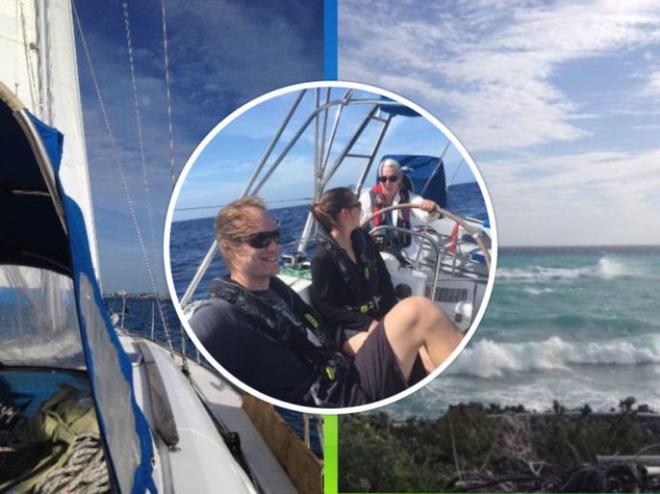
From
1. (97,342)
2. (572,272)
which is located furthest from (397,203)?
(572,272)

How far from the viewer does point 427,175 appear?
2262 mm

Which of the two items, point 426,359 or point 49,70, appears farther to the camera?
point 49,70

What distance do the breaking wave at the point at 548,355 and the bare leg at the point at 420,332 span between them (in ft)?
2.82

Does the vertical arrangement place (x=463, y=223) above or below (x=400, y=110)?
below

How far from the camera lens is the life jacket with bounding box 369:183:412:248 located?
2232 millimetres

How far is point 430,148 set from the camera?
2.28m

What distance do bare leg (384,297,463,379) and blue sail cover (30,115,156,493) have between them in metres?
0.90

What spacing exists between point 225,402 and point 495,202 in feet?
5.16

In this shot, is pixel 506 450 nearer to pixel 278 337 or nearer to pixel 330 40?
pixel 278 337

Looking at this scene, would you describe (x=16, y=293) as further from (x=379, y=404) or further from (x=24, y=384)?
(x=379, y=404)

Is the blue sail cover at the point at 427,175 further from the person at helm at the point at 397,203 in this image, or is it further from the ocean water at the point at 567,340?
the ocean water at the point at 567,340

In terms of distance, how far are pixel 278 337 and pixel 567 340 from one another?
144 cm

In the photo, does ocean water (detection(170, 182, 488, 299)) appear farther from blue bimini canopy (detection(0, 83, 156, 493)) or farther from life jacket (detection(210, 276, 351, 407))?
blue bimini canopy (detection(0, 83, 156, 493))

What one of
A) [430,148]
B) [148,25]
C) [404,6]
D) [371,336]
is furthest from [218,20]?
[371,336]
